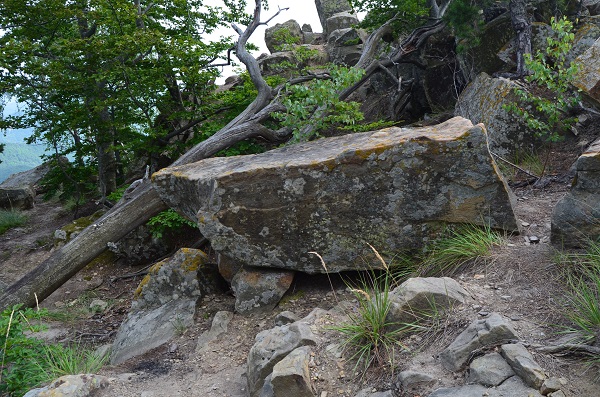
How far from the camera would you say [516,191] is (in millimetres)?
6469

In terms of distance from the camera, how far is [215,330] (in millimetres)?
5328

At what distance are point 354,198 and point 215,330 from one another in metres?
2.02

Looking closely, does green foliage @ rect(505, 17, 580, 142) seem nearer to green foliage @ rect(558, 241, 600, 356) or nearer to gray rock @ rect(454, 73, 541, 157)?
gray rock @ rect(454, 73, 541, 157)

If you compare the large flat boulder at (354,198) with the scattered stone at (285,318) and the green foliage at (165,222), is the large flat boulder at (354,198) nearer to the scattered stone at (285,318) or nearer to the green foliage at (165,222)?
the scattered stone at (285,318)

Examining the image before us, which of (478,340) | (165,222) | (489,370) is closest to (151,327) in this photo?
(165,222)

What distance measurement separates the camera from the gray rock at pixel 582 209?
157 inches

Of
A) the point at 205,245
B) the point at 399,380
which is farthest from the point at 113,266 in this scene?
the point at 399,380

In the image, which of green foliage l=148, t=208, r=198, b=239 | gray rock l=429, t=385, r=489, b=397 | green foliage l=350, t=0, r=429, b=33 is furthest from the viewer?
green foliage l=350, t=0, r=429, b=33

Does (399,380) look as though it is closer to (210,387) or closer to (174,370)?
(210,387)

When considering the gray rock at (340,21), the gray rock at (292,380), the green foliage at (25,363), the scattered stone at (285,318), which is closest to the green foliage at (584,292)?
the gray rock at (292,380)

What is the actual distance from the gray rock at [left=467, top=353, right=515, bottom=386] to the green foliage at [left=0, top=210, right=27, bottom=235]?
44.5ft

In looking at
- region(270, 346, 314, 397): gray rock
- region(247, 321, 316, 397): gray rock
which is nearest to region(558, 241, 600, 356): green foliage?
region(270, 346, 314, 397): gray rock

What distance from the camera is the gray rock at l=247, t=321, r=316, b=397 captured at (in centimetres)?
392

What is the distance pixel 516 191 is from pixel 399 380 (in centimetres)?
411
